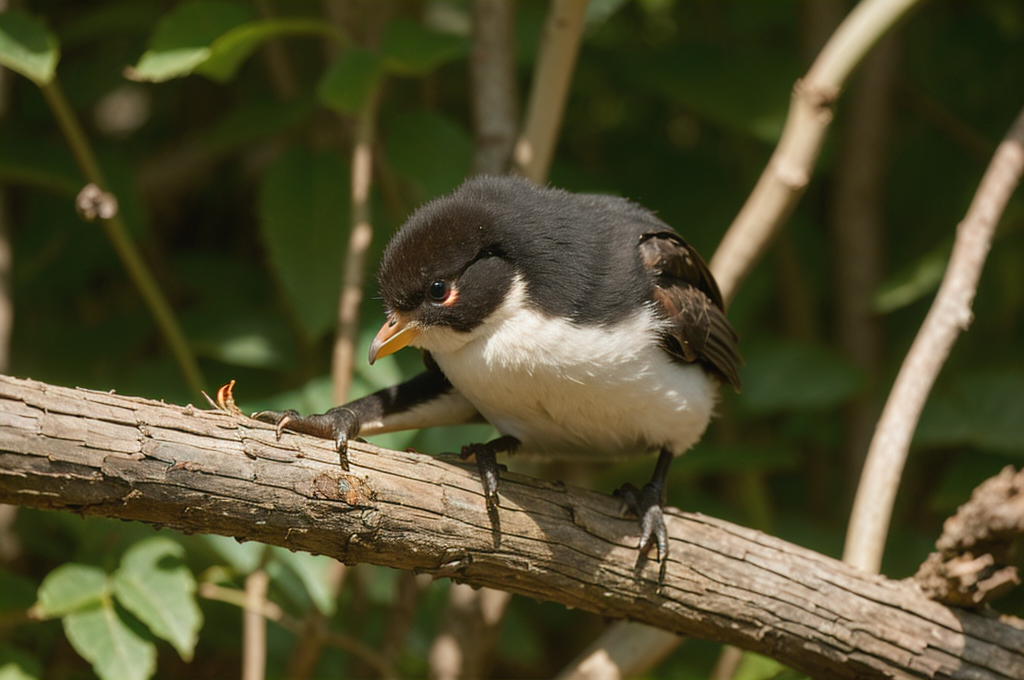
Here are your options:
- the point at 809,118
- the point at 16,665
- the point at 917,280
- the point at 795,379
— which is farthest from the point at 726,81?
the point at 16,665

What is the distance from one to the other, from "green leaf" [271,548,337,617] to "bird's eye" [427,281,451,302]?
3.31 feet

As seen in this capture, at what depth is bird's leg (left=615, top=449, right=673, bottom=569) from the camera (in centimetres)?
280

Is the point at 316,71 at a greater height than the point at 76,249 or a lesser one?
greater

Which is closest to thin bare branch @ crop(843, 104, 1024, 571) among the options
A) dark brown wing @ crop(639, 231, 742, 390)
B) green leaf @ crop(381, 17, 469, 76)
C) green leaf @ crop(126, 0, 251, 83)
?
dark brown wing @ crop(639, 231, 742, 390)

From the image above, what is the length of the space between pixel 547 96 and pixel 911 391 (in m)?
1.73

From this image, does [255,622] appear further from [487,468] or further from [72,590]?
[487,468]

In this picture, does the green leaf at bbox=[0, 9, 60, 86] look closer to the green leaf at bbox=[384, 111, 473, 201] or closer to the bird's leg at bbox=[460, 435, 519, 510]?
the green leaf at bbox=[384, 111, 473, 201]

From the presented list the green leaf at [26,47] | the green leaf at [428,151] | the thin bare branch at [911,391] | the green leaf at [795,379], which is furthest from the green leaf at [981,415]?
the green leaf at [26,47]

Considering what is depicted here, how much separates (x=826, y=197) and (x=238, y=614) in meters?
4.07

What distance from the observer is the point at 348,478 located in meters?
2.27

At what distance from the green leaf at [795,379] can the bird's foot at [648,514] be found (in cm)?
136

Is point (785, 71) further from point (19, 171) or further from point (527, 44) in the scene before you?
point (19, 171)

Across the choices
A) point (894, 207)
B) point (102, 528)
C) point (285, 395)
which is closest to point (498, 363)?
point (285, 395)

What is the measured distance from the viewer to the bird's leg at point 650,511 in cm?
280
